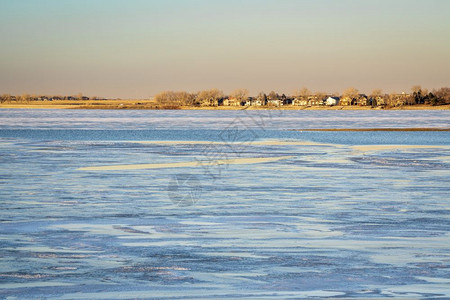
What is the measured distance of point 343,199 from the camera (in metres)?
13.2

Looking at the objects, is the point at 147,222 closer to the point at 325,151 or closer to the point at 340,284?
the point at 340,284

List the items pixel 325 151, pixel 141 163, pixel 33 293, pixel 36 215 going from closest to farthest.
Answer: pixel 33 293 → pixel 36 215 → pixel 141 163 → pixel 325 151

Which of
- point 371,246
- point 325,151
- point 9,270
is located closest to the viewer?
point 9,270

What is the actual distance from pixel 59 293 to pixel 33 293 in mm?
231

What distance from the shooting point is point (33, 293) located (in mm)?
6629

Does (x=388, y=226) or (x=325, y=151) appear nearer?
(x=388, y=226)

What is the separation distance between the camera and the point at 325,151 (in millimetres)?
28125

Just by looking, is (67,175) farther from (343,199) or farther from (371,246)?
(371,246)

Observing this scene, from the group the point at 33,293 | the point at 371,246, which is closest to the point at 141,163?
the point at 371,246

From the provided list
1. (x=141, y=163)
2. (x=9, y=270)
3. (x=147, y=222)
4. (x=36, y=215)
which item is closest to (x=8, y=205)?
(x=36, y=215)

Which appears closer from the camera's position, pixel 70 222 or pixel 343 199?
pixel 70 222

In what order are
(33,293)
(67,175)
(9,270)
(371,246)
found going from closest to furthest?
(33,293)
(9,270)
(371,246)
(67,175)

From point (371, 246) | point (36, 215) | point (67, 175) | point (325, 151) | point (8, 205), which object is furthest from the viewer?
point (325, 151)

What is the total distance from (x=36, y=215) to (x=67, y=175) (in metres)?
6.46
